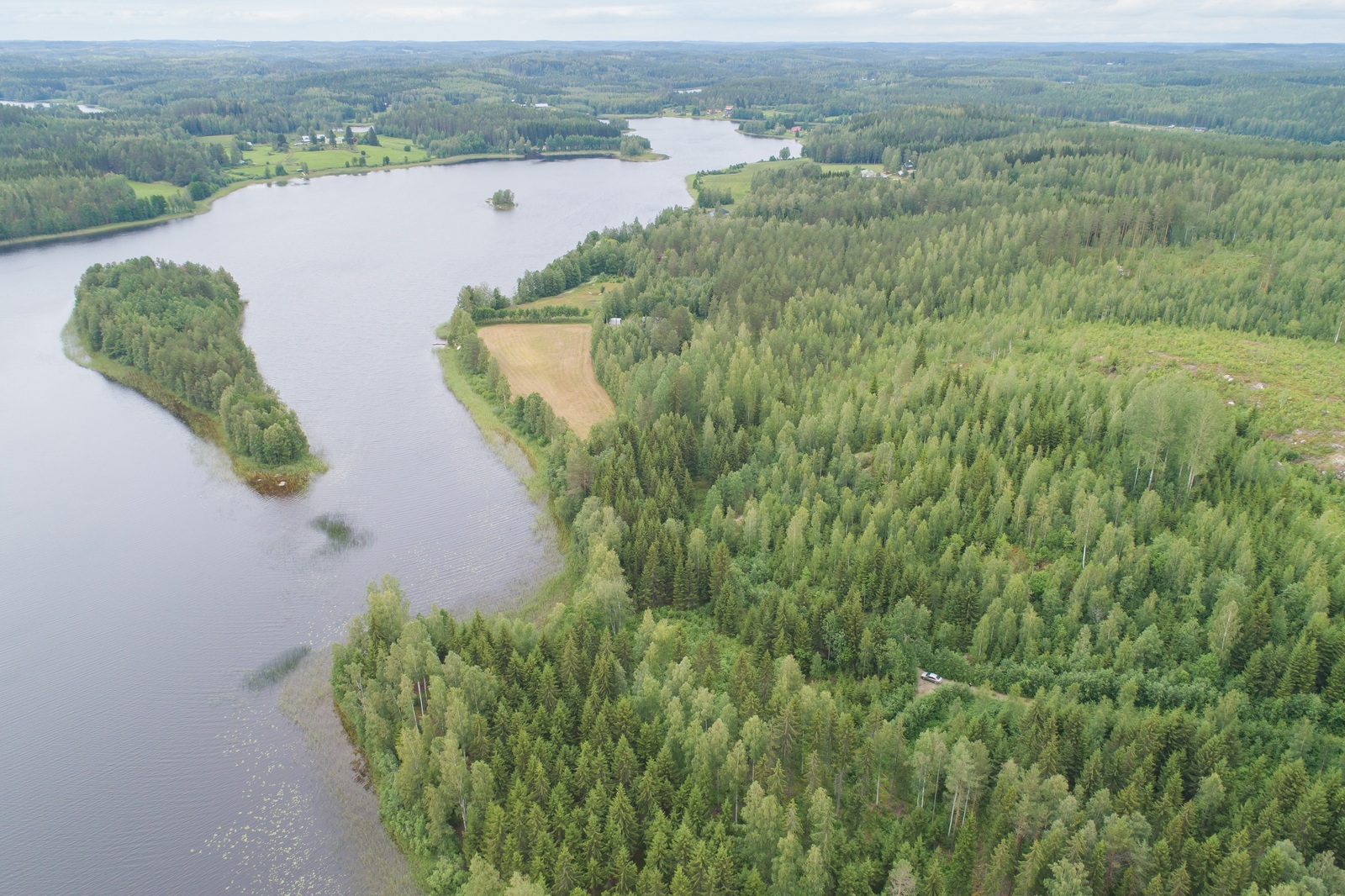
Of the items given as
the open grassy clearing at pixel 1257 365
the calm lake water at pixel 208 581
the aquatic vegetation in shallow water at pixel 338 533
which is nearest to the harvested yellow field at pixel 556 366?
the calm lake water at pixel 208 581

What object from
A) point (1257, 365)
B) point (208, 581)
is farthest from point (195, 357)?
point (1257, 365)

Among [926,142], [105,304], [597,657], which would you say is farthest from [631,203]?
[597,657]

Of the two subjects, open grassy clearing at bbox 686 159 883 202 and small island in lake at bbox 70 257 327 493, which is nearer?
small island in lake at bbox 70 257 327 493

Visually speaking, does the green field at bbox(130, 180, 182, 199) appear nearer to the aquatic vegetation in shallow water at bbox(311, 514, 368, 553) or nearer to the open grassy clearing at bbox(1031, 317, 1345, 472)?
the aquatic vegetation in shallow water at bbox(311, 514, 368, 553)

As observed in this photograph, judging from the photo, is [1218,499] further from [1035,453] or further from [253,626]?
[253,626]

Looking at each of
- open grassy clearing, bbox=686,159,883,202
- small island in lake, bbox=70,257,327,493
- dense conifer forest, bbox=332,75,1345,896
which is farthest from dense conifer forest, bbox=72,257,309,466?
open grassy clearing, bbox=686,159,883,202
